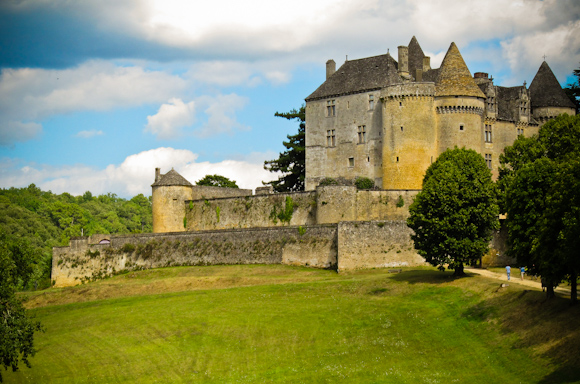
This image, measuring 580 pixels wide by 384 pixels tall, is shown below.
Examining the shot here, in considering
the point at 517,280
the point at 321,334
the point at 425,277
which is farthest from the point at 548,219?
the point at 425,277

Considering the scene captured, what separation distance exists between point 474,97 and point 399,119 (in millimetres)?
7113

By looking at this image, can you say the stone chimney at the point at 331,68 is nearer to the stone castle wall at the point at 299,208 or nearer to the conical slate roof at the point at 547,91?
the stone castle wall at the point at 299,208

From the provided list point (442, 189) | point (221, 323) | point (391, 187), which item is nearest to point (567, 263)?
point (442, 189)

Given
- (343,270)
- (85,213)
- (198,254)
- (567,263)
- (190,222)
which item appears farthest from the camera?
(85,213)

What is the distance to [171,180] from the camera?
245 ft

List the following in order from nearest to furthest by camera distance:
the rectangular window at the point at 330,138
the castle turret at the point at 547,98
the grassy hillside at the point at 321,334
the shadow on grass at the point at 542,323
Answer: the shadow on grass at the point at 542,323
the grassy hillside at the point at 321,334
the castle turret at the point at 547,98
the rectangular window at the point at 330,138

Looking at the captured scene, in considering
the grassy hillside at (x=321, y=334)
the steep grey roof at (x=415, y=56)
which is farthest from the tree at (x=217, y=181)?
the grassy hillside at (x=321, y=334)

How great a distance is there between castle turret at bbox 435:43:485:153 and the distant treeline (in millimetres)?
39540

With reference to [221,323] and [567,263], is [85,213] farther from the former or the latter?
[567,263]

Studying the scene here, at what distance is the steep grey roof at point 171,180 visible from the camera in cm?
7421

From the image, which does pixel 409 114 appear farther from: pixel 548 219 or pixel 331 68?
pixel 548 219

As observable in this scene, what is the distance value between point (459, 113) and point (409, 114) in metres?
4.53

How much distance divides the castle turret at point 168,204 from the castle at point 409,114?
42.7 feet

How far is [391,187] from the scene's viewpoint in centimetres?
6894
